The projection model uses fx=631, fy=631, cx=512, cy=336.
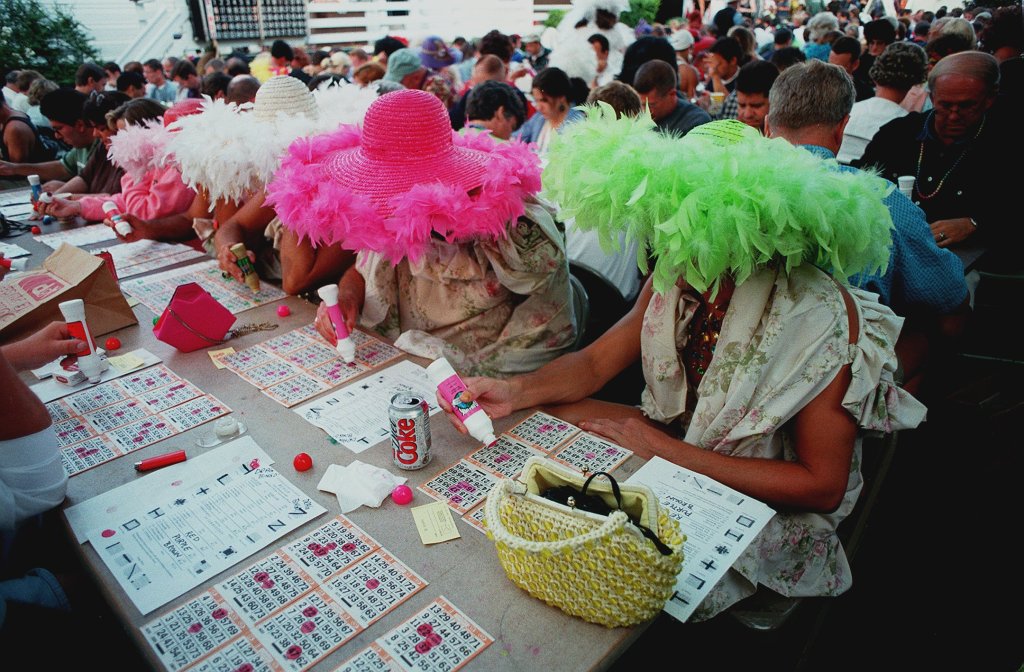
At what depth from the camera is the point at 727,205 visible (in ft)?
4.62

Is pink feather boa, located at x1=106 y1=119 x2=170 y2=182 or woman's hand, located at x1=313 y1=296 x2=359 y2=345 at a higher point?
pink feather boa, located at x1=106 y1=119 x2=170 y2=182

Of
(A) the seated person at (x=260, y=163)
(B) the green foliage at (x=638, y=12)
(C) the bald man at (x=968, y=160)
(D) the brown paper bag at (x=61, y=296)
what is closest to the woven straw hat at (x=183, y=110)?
(A) the seated person at (x=260, y=163)

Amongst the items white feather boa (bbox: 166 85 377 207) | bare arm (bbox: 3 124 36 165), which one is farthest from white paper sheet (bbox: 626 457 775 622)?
bare arm (bbox: 3 124 36 165)

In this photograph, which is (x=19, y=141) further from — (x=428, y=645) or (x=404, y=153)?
(x=428, y=645)

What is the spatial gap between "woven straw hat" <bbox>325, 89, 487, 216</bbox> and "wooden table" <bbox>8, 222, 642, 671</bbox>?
0.79 metres

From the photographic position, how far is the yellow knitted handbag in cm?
107

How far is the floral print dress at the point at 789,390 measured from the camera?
1.56 m

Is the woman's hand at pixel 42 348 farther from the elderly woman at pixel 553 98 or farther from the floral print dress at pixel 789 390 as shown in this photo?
the elderly woman at pixel 553 98

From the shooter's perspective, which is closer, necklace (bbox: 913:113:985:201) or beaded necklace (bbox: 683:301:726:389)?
beaded necklace (bbox: 683:301:726:389)

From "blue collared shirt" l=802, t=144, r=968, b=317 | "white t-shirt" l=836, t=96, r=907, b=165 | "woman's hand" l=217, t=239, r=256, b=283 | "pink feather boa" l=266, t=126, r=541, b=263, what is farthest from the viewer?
"white t-shirt" l=836, t=96, r=907, b=165

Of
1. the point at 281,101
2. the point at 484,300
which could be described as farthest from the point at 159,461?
the point at 281,101

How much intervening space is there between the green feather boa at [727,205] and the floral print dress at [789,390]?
10 cm

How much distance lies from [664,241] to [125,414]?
1671 millimetres

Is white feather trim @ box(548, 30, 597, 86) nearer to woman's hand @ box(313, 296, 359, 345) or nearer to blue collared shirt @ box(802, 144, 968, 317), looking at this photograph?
blue collared shirt @ box(802, 144, 968, 317)
